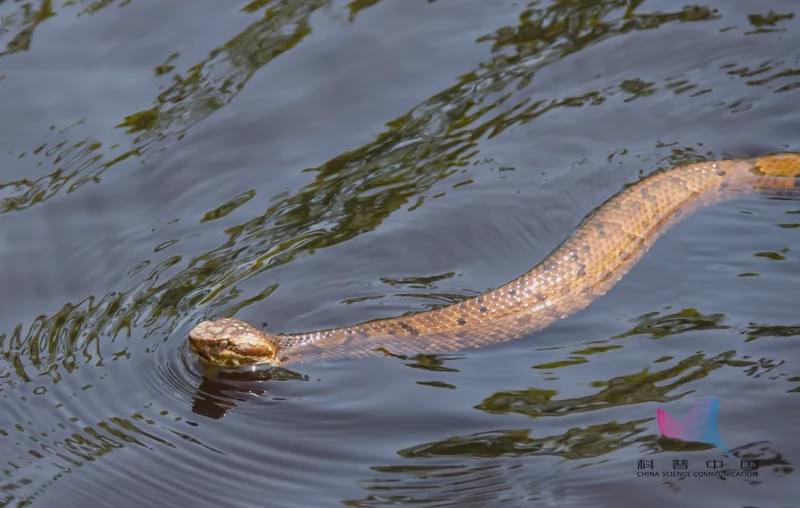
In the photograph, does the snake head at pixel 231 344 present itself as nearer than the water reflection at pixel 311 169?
Yes

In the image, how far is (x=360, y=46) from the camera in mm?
11320

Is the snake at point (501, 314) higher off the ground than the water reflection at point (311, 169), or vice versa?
the water reflection at point (311, 169)

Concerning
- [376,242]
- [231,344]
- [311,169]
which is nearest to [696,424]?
[376,242]

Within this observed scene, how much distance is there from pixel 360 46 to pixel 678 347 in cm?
469

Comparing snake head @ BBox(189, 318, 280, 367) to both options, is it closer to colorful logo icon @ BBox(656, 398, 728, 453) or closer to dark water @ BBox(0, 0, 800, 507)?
dark water @ BBox(0, 0, 800, 507)

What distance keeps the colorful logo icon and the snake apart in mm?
1455

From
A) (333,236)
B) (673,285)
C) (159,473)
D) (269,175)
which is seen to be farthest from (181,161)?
(673,285)

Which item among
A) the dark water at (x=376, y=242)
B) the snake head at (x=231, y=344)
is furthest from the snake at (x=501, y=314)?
the dark water at (x=376, y=242)

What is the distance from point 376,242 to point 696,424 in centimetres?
287

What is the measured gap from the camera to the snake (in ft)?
27.5

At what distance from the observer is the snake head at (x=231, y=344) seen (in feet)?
27.1

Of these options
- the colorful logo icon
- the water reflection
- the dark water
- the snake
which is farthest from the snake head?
the colorful logo icon

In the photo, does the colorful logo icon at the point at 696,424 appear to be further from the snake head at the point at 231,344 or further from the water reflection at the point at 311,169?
the water reflection at the point at 311,169

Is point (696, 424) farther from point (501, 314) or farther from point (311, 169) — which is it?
point (311, 169)
